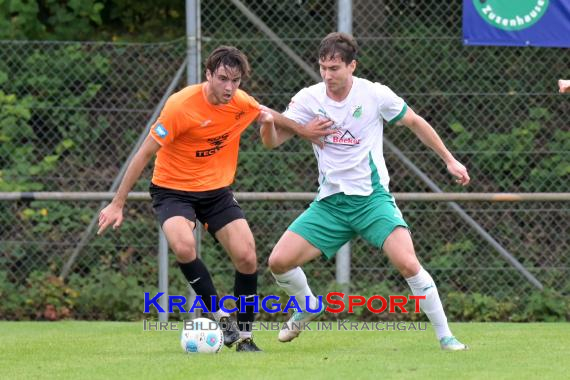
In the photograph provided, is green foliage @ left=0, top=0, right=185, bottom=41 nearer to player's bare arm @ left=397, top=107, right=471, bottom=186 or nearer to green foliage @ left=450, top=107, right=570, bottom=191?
green foliage @ left=450, top=107, right=570, bottom=191

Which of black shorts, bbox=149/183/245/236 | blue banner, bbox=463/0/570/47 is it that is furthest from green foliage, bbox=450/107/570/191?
black shorts, bbox=149/183/245/236

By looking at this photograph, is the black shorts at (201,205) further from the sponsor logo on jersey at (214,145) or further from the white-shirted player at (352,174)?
the white-shirted player at (352,174)

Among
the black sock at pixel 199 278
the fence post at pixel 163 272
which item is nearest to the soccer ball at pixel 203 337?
the black sock at pixel 199 278

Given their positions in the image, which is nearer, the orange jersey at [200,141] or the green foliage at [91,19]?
the orange jersey at [200,141]

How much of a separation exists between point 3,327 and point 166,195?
272 cm

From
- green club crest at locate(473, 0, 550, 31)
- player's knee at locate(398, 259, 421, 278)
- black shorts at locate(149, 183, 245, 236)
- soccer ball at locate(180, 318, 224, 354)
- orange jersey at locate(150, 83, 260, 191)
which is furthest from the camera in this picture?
green club crest at locate(473, 0, 550, 31)

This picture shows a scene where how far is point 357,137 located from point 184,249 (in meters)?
1.29

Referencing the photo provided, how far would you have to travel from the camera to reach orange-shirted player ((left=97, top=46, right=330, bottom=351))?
727 cm

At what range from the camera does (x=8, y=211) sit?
436 inches

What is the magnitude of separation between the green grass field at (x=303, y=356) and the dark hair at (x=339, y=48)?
180 cm

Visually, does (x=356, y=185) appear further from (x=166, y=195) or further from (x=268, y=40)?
(x=268, y=40)

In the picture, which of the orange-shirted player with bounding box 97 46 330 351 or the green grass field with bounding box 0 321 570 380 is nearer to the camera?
the green grass field with bounding box 0 321 570 380

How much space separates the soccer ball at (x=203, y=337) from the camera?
7.14 m

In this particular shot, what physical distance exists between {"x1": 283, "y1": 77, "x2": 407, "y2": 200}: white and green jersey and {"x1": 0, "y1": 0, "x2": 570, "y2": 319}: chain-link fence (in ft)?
10.6
